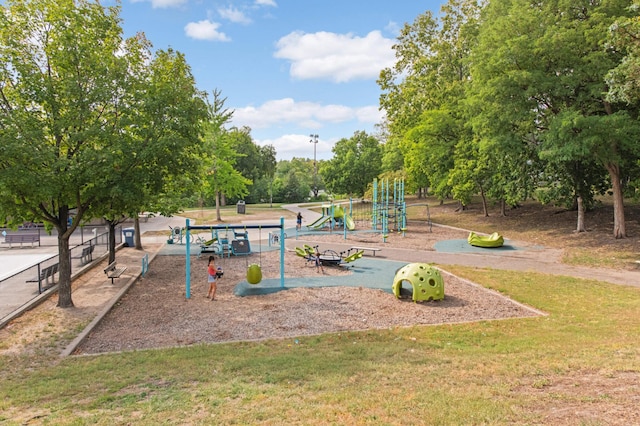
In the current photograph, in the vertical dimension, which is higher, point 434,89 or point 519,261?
point 434,89

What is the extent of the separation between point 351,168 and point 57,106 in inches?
2084

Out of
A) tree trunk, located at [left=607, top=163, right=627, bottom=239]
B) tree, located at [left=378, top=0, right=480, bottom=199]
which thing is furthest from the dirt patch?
tree, located at [left=378, top=0, right=480, bottom=199]

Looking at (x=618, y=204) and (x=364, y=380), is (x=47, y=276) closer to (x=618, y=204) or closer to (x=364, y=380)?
(x=364, y=380)

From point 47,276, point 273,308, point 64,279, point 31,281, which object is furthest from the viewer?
point 47,276

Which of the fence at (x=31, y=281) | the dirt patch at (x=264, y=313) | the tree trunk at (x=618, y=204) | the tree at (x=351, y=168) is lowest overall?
the dirt patch at (x=264, y=313)

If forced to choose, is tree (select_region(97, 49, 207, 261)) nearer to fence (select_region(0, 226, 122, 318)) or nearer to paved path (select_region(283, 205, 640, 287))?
fence (select_region(0, 226, 122, 318))

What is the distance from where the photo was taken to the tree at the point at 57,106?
10.6 meters

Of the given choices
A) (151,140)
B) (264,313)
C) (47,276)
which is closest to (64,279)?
(47,276)

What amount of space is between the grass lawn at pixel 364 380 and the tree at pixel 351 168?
53.1 m

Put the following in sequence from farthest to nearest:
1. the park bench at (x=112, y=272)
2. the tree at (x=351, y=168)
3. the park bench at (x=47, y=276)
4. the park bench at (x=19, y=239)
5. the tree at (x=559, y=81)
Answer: the tree at (x=351, y=168) < the park bench at (x=19, y=239) < the tree at (x=559, y=81) < the park bench at (x=112, y=272) < the park bench at (x=47, y=276)

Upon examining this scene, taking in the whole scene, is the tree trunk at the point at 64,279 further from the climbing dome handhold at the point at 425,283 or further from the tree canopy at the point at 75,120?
the climbing dome handhold at the point at 425,283

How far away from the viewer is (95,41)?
12.1 m

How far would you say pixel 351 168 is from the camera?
62.8m

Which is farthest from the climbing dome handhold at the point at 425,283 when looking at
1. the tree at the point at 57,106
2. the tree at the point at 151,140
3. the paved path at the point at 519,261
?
the tree at the point at 57,106
